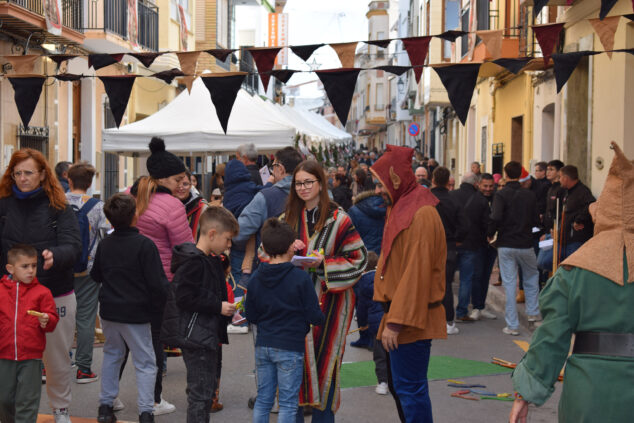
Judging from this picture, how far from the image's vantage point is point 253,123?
588 inches

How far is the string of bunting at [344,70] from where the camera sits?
8.04 meters

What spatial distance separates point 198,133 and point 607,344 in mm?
11585

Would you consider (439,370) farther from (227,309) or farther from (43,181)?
(43,181)

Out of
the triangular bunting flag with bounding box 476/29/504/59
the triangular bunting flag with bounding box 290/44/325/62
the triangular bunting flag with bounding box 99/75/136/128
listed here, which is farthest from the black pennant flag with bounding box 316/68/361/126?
the triangular bunting flag with bounding box 99/75/136/128

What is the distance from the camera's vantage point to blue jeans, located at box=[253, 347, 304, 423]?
191 inches

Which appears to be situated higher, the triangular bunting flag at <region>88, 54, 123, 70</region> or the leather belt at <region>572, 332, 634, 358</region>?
the triangular bunting flag at <region>88, 54, 123, 70</region>

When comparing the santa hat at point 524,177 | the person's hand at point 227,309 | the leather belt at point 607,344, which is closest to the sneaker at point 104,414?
the person's hand at point 227,309

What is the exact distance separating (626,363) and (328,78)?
5.95 m

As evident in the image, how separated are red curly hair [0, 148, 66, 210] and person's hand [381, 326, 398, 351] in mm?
2386

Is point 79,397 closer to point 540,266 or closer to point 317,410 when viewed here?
point 317,410

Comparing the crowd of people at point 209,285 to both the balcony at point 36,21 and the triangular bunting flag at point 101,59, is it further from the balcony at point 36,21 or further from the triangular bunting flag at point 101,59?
the balcony at point 36,21

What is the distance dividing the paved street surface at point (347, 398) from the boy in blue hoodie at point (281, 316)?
4.74ft

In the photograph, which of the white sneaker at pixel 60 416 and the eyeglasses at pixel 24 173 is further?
the white sneaker at pixel 60 416

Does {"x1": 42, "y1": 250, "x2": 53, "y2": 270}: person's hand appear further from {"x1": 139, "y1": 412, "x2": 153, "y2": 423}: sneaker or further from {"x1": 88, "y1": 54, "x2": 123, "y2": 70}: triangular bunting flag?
{"x1": 88, "y1": 54, "x2": 123, "y2": 70}: triangular bunting flag
